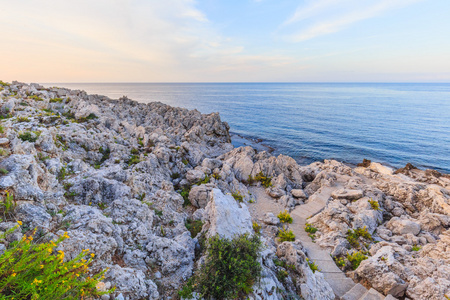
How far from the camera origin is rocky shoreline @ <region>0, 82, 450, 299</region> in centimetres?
756

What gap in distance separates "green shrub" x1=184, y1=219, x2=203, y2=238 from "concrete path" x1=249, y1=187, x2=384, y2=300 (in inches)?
239

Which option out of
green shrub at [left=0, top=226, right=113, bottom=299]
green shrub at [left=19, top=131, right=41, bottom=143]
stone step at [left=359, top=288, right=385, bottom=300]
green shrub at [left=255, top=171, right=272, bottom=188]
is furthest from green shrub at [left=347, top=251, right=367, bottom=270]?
green shrub at [left=19, top=131, right=41, bottom=143]

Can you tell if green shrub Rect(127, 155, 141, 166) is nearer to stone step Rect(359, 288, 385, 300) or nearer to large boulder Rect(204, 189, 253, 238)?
large boulder Rect(204, 189, 253, 238)

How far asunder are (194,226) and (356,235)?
1103cm

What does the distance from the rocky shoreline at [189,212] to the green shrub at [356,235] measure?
0.20ft

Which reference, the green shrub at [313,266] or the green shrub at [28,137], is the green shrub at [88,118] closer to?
the green shrub at [28,137]

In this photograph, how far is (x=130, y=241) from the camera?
8766 mm

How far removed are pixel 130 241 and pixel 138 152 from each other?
1144cm

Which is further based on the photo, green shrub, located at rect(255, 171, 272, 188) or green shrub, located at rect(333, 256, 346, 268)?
green shrub, located at rect(255, 171, 272, 188)

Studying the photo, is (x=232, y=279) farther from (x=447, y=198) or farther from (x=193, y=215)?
(x=447, y=198)

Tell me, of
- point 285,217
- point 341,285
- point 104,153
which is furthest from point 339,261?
point 104,153

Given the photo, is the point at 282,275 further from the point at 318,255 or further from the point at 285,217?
the point at 285,217

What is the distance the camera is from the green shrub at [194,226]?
37.1 feet

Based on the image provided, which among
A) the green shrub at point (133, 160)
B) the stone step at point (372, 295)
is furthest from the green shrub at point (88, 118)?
the stone step at point (372, 295)
